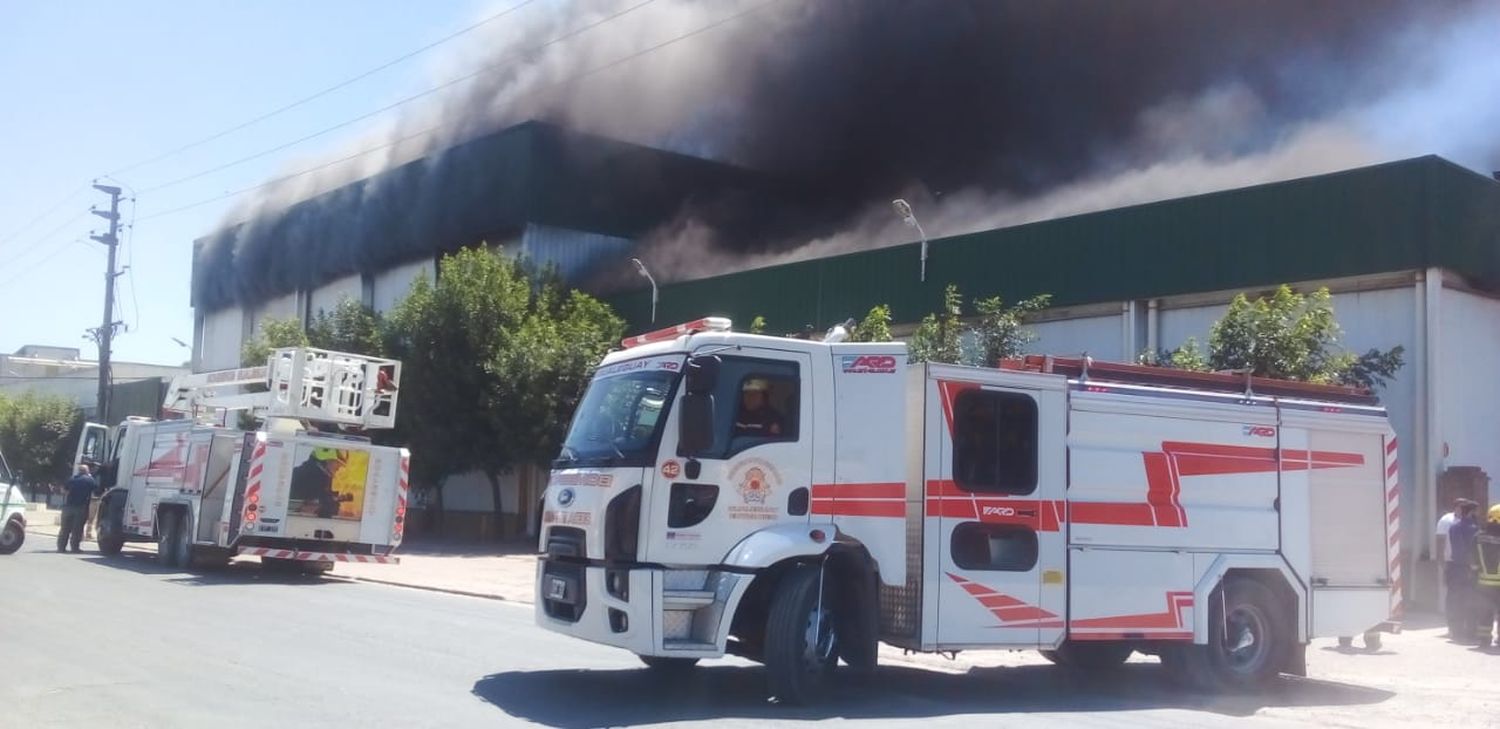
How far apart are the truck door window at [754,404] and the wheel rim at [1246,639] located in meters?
4.50

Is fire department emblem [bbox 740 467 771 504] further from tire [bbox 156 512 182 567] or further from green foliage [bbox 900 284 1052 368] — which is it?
tire [bbox 156 512 182 567]

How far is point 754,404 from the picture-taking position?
31.8ft

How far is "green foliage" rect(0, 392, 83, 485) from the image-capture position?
57.9m

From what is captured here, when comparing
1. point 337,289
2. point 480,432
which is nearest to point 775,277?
point 480,432

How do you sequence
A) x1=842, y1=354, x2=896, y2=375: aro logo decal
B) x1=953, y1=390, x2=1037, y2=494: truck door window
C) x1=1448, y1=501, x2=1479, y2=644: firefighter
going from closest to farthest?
x1=842, y1=354, x2=896, y2=375: aro logo decal
x1=953, y1=390, x2=1037, y2=494: truck door window
x1=1448, y1=501, x2=1479, y2=644: firefighter

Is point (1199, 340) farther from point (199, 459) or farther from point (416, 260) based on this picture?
point (416, 260)

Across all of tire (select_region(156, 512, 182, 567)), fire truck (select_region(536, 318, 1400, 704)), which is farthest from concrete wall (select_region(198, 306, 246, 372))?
fire truck (select_region(536, 318, 1400, 704))

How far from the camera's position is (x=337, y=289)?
45.5m

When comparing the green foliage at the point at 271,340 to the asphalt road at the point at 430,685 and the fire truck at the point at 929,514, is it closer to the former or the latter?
the asphalt road at the point at 430,685

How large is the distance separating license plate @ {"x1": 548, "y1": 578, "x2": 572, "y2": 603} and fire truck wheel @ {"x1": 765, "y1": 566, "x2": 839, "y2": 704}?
150cm

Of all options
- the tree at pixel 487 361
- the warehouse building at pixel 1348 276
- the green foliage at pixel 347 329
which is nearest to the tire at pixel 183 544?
the tree at pixel 487 361

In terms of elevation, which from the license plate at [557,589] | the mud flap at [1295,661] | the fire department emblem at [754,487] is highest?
the fire department emblem at [754,487]

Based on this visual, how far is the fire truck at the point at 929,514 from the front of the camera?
9.35 m

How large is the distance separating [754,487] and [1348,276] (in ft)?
45.7
